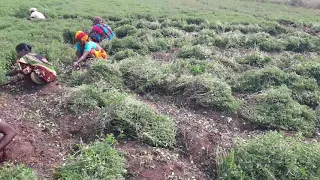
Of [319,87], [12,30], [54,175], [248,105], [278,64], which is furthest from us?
[12,30]

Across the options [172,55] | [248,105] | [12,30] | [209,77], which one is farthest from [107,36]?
[248,105]

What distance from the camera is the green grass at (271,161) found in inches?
185

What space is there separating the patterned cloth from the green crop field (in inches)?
13.9

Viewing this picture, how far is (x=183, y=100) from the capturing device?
6855 mm

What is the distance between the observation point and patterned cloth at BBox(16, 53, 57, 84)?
21.0 ft

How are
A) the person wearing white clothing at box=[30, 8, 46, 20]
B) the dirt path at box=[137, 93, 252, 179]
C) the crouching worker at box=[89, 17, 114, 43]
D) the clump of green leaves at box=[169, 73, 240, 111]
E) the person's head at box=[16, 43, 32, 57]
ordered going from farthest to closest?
the person wearing white clothing at box=[30, 8, 46, 20], the crouching worker at box=[89, 17, 114, 43], the clump of green leaves at box=[169, 73, 240, 111], the person's head at box=[16, 43, 32, 57], the dirt path at box=[137, 93, 252, 179]

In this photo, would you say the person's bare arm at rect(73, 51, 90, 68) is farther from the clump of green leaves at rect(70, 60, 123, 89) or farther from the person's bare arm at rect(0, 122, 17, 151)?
the person's bare arm at rect(0, 122, 17, 151)

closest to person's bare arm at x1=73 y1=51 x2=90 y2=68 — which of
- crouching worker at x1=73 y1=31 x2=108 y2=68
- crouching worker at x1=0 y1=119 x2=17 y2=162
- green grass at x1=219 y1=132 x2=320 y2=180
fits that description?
crouching worker at x1=73 y1=31 x2=108 y2=68

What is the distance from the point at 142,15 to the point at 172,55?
5694 millimetres

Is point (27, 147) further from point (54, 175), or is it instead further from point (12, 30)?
point (12, 30)

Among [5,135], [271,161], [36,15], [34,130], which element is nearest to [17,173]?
[5,135]

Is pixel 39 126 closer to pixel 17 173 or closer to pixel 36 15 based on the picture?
pixel 17 173

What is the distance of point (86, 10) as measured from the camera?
15406 mm

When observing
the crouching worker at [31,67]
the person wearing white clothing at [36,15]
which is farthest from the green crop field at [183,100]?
the person wearing white clothing at [36,15]
